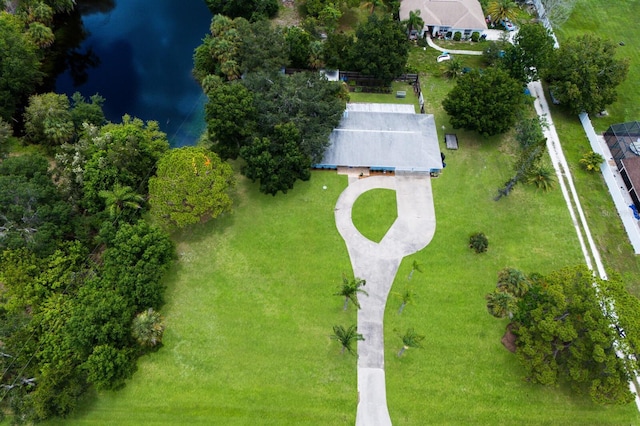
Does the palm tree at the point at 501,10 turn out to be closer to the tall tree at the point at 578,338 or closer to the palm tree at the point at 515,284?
the palm tree at the point at 515,284

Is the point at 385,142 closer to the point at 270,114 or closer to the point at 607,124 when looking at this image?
the point at 270,114

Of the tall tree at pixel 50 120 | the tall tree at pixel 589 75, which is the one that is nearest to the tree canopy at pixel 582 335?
the tall tree at pixel 589 75

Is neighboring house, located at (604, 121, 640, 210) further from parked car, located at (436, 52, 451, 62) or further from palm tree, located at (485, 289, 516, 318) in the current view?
parked car, located at (436, 52, 451, 62)

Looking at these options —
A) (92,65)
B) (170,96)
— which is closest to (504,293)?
(170,96)

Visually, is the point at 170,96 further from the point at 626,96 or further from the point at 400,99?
the point at 626,96

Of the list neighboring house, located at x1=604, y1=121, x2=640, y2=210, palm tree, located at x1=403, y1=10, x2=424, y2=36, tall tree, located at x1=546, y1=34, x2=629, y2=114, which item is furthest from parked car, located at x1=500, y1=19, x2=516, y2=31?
neighboring house, located at x1=604, y1=121, x2=640, y2=210

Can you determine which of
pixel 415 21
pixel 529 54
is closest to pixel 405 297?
pixel 529 54
